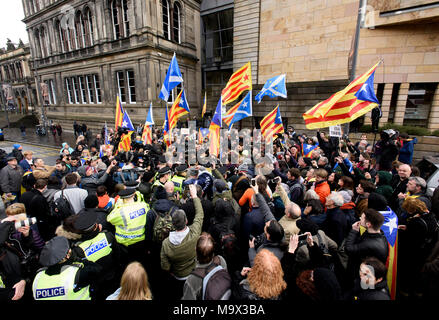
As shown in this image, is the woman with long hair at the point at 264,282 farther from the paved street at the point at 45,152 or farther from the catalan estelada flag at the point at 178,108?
the paved street at the point at 45,152

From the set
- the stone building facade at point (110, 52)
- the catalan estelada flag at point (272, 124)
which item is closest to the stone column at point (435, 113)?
the catalan estelada flag at point (272, 124)

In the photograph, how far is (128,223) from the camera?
295cm

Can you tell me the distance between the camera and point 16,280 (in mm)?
2125

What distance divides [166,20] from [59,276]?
22807 millimetres

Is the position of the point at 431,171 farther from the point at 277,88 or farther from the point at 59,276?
the point at 59,276

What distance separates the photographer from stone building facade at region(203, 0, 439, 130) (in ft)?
35.4

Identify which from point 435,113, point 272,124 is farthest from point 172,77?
point 435,113

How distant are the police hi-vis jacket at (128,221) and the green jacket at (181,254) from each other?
62 cm

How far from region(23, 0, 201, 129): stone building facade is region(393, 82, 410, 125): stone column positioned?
1665cm

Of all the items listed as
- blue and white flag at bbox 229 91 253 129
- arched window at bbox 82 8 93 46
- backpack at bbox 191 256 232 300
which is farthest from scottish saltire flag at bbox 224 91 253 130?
arched window at bbox 82 8 93 46

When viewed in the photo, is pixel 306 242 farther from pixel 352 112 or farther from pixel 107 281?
pixel 352 112

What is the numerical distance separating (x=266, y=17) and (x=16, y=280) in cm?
1792

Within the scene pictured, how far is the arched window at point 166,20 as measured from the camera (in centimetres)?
1881

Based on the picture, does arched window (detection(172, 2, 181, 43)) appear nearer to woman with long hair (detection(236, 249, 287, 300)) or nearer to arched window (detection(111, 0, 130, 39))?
arched window (detection(111, 0, 130, 39))
